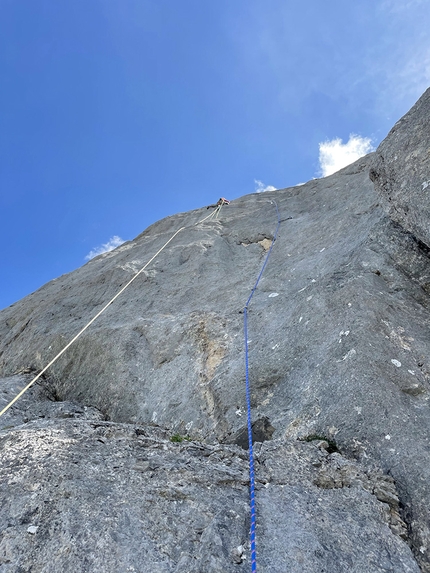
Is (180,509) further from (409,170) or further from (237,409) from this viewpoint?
(409,170)

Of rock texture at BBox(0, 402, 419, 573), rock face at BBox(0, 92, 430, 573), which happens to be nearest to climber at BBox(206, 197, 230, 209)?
rock face at BBox(0, 92, 430, 573)

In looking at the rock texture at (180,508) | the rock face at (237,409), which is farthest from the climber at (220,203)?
the rock texture at (180,508)

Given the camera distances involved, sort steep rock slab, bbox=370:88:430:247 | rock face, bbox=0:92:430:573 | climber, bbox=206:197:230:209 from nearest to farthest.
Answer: rock face, bbox=0:92:430:573 < steep rock slab, bbox=370:88:430:247 < climber, bbox=206:197:230:209

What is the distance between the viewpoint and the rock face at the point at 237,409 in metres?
3.52

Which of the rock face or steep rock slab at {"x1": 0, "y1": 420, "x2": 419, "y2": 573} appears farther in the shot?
the rock face

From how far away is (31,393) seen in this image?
895cm

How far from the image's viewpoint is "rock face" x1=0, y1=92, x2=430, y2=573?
139 inches

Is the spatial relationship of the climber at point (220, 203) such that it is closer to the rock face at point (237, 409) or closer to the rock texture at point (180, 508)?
the rock face at point (237, 409)

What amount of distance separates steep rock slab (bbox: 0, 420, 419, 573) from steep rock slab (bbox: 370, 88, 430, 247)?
412 cm

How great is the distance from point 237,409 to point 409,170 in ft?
15.7

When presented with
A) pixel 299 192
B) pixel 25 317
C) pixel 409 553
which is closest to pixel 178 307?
pixel 25 317

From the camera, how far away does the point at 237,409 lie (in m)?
6.39

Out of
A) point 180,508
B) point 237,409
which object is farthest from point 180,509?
point 237,409

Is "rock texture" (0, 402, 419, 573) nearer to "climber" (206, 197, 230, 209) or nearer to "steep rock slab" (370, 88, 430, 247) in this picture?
"steep rock slab" (370, 88, 430, 247)
